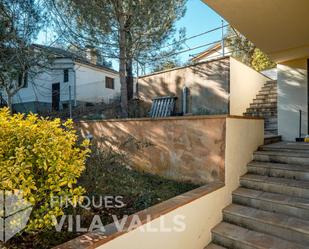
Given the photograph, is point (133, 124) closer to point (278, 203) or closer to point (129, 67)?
point (278, 203)

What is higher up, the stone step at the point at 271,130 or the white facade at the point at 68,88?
the white facade at the point at 68,88

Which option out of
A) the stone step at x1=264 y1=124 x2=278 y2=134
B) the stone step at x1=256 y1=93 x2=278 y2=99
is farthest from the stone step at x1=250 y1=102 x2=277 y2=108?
the stone step at x1=264 y1=124 x2=278 y2=134

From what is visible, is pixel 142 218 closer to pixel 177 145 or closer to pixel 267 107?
pixel 177 145

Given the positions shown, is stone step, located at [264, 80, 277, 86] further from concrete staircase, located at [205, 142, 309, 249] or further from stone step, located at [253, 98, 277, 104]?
concrete staircase, located at [205, 142, 309, 249]

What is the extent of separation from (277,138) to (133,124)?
359 centimetres

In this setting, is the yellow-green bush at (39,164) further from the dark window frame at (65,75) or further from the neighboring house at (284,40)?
the dark window frame at (65,75)

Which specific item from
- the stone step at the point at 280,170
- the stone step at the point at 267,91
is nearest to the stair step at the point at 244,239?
the stone step at the point at 280,170

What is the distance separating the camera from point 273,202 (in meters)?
3.22

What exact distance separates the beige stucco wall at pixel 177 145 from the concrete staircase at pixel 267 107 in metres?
3.80

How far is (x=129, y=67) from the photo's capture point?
1061 centimetres

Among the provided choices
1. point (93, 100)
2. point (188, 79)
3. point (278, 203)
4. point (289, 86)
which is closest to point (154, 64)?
point (188, 79)

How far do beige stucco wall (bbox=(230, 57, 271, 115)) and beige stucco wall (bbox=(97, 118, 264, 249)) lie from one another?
3141mm

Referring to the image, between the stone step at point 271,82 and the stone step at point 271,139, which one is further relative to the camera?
the stone step at point 271,82

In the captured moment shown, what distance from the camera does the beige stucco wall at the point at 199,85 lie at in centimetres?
755
